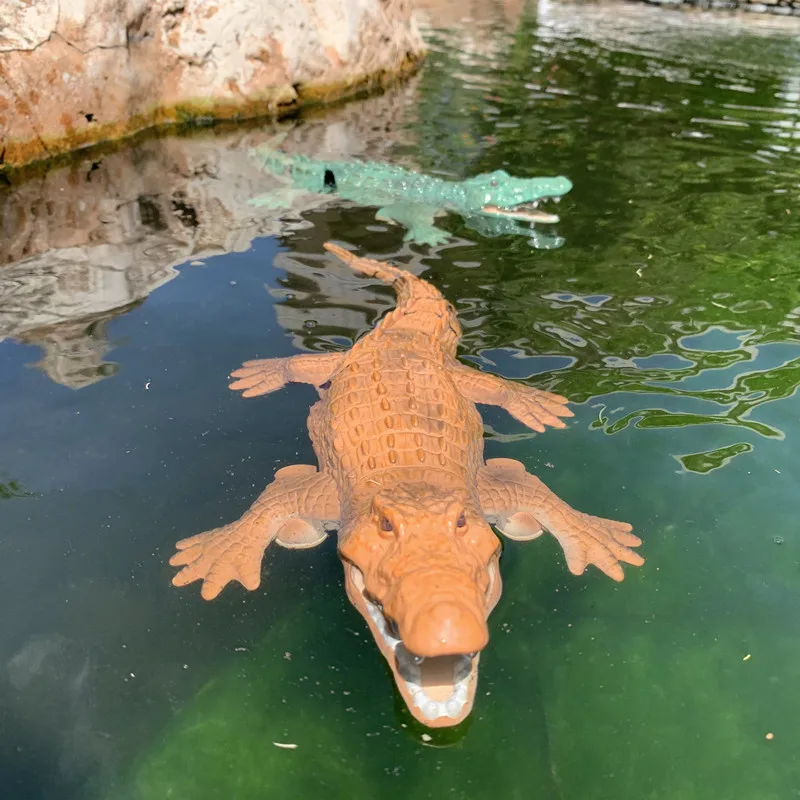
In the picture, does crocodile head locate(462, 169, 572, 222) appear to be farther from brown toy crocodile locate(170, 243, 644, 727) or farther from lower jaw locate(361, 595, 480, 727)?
lower jaw locate(361, 595, 480, 727)

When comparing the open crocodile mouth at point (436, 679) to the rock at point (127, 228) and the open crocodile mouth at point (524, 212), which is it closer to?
the rock at point (127, 228)

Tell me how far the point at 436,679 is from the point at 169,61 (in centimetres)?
1087

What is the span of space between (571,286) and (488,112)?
7.13m

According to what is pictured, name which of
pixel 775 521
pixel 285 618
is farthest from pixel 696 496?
pixel 285 618

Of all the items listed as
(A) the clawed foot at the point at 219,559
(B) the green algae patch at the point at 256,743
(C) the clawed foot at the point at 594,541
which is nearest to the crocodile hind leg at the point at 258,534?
(A) the clawed foot at the point at 219,559

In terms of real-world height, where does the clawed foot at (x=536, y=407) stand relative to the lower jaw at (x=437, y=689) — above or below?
below

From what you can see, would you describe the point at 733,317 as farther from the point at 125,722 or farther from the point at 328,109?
the point at 328,109

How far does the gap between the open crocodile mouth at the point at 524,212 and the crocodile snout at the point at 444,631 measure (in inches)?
225

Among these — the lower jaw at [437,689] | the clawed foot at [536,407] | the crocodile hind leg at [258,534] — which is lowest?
the clawed foot at [536,407]

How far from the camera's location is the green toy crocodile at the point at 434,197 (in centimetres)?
711

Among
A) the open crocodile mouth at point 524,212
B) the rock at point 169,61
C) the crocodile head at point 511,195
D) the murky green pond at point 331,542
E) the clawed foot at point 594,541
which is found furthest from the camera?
the rock at point 169,61

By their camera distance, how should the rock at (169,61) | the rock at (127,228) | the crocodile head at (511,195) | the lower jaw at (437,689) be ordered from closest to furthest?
the lower jaw at (437,689) < the rock at (127,228) < the crocodile head at (511,195) < the rock at (169,61)

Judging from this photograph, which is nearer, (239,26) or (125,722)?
(125,722)

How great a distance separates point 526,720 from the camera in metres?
2.67
